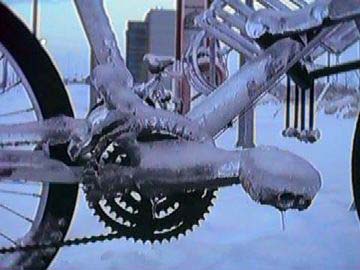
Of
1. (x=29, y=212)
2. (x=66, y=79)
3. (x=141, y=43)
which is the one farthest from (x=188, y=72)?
(x=29, y=212)

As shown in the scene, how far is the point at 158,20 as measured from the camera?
1496mm

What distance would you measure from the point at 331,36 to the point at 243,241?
0.52 m

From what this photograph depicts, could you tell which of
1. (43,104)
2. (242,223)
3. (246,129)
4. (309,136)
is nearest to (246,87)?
(246,129)

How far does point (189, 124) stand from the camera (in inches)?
55.6

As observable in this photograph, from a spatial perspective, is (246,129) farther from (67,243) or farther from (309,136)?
(67,243)

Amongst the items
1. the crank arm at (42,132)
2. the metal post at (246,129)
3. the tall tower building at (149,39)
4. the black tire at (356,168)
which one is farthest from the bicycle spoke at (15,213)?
the black tire at (356,168)

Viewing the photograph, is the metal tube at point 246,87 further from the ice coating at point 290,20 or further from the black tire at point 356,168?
the black tire at point 356,168

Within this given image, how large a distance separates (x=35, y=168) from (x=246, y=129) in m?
0.50

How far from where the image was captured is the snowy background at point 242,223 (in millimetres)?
1478

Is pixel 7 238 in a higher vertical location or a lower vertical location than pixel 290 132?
lower

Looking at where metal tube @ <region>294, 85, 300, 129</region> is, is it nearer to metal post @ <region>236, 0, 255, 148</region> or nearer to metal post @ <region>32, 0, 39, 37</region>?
metal post @ <region>236, 0, 255, 148</region>

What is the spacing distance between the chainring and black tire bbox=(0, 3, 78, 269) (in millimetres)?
92

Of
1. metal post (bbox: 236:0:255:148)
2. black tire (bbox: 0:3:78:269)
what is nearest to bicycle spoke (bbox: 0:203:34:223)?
black tire (bbox: 0:3:78:269)

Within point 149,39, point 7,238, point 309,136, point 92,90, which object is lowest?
point 7,238
